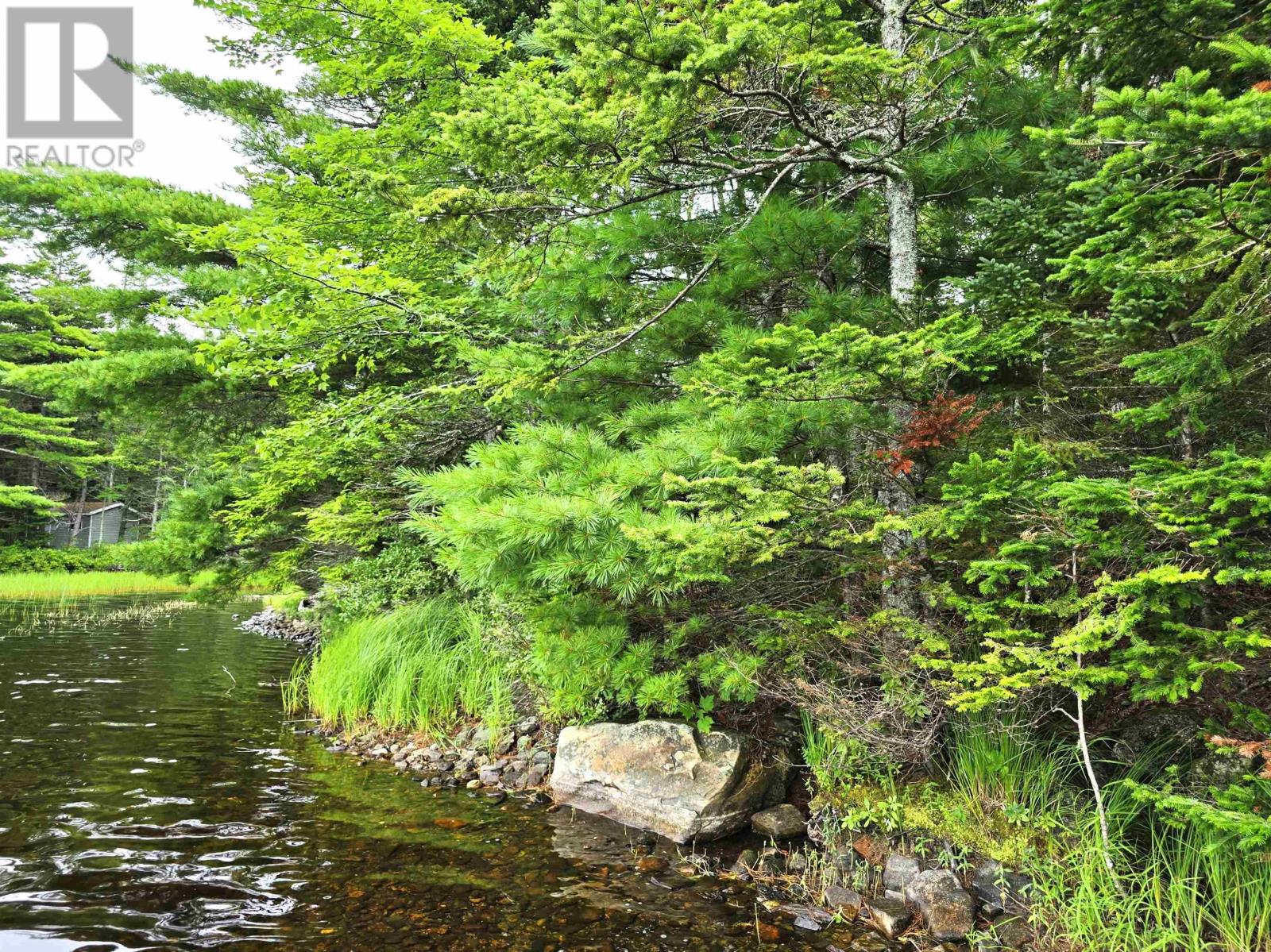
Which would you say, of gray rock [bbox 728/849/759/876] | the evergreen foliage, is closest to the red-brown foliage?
the evergreen foliage

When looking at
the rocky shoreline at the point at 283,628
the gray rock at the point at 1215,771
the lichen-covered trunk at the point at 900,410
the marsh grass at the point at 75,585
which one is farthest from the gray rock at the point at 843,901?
the marsh grass at the point at 75,585

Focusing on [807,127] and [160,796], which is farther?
[160,796]

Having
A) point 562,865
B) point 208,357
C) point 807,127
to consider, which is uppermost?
point 807,127

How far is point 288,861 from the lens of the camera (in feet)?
12.0

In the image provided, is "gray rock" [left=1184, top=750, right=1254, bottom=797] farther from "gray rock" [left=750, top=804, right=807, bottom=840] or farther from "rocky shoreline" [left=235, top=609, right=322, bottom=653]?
"rocky shoreline" [left=235, top=609, right=322, bottom=653]

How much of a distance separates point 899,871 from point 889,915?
300 millimetres

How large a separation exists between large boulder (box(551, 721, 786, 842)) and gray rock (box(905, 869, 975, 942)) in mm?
1180

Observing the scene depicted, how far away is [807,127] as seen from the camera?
14.0ft

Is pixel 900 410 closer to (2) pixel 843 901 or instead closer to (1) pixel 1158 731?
(1) pixel 1158 731

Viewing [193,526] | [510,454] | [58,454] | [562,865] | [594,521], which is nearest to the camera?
[594,521]

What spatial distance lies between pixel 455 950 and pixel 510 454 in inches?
99.2

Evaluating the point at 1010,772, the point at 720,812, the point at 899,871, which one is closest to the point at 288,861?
the point at 720,812

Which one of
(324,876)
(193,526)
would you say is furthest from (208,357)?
(324,876)

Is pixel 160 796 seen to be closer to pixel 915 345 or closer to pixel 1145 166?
pixel 915 345
